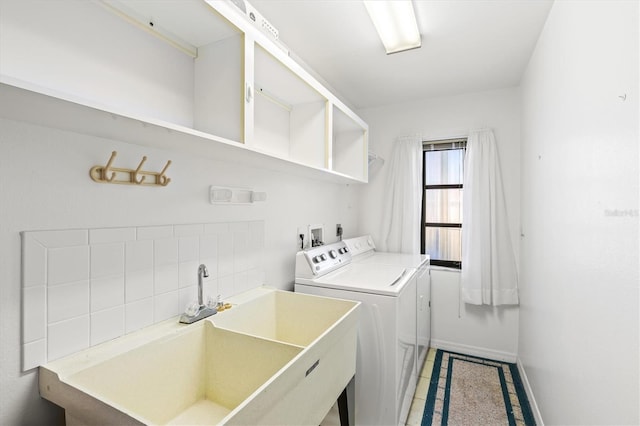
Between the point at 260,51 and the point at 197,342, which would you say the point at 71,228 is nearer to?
the point at 197,342

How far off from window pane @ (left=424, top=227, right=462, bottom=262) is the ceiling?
1415 mm

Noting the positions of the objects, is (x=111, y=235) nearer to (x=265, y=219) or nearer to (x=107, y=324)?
(x=107, y=324)

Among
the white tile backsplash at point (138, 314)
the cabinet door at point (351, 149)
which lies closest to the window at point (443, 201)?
the cabinet door at point (351, 149)

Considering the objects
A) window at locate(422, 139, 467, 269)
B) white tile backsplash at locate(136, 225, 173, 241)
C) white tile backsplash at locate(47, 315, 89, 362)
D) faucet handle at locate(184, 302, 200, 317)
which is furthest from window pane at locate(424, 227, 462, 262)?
white tile backsplash at locate(47, 315, 89, 362)

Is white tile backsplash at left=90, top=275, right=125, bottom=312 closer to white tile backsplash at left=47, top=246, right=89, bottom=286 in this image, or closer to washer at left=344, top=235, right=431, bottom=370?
white tile backsplash at left=47, top=246, right=89, bottom=286

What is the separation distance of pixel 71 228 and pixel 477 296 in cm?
304

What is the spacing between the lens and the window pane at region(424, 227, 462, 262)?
10.1ft

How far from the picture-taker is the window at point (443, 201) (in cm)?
307

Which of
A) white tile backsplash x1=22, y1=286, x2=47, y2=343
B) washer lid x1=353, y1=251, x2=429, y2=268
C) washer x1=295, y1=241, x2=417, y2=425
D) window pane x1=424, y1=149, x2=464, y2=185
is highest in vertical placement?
window pane x1=424, y1=149, x2=464, y2=185

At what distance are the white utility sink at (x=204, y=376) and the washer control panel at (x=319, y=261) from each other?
1.73 feet

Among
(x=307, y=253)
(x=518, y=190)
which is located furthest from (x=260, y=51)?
(x=518, y=190)

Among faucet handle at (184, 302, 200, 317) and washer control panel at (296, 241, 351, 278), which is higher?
washer control panel at (296, 241, 351, 278)

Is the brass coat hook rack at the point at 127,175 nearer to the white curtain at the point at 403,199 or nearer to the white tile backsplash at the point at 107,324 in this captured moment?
the white tile backsplash at the point at 107,324

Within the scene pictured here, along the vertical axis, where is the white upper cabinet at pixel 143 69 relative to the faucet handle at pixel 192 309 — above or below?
above
